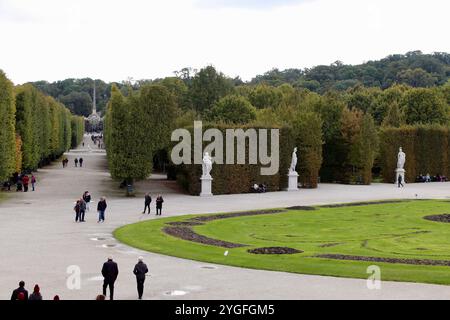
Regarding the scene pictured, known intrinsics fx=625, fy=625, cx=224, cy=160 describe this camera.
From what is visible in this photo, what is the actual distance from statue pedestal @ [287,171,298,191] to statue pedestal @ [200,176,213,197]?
377 inches

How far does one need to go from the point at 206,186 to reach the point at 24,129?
2161 cm

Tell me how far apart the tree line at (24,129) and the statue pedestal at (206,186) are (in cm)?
1616

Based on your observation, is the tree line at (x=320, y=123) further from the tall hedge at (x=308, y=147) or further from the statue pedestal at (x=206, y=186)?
the statue pedestal at (x=206, y=186)

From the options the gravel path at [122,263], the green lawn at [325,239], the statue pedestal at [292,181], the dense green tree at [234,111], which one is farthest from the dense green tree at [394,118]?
the green lawn at [325,239]

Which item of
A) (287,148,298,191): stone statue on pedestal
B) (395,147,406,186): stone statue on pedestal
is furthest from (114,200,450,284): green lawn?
(395,147,406,186): stone statue on pedestal

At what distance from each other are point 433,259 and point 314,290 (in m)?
7.29

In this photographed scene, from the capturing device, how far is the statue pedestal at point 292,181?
60750 mm

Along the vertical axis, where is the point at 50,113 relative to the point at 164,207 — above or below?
above

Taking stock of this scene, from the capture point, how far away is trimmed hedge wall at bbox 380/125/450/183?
7275cm

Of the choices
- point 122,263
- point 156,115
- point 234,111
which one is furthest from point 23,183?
point 122,263

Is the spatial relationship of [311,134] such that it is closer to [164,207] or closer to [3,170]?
[164,207]

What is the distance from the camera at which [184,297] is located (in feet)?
62.0

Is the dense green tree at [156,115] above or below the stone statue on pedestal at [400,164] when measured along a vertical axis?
above
